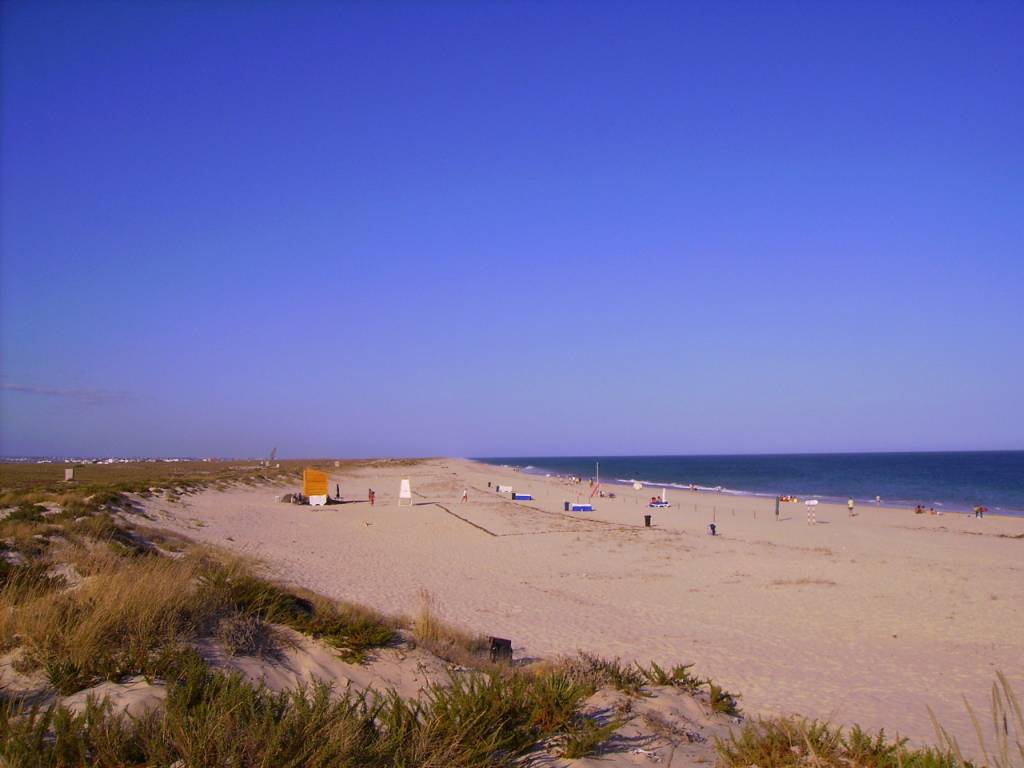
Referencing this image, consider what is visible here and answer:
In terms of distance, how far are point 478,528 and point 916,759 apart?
2220 centimetres

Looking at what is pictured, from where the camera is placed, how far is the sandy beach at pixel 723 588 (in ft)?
27.7

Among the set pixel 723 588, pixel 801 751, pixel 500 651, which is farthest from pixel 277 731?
pixel 723 588

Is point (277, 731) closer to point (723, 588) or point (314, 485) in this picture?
point (723, 588)

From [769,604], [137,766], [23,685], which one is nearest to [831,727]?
[137,766]

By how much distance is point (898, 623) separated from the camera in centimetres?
1158

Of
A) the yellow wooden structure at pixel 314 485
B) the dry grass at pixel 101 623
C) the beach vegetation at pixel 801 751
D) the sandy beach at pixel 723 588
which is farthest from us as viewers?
the yellow wooden structure at pixel 314 485

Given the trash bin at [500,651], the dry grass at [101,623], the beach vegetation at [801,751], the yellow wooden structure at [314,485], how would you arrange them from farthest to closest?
the yellow wooden structure at [314,485] < the trash bin at [500,651] < the dry grass at [101,623] < the beach vegetation at [801,751]

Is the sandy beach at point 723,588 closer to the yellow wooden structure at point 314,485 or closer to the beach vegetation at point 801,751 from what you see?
the beach vegetation at point 801,751

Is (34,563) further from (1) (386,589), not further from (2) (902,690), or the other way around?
(2) (902,690)

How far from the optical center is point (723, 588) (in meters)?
14.4

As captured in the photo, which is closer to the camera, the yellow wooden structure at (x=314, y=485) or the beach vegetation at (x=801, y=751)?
the beach vegetation at (x=801, y=751)

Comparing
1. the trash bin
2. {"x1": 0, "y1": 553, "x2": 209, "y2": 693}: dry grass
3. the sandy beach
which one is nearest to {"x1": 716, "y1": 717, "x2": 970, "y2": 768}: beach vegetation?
the sandy beach

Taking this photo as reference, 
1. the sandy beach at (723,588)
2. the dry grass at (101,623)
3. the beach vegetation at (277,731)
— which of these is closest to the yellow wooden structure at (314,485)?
the sandy beach at (723,588)

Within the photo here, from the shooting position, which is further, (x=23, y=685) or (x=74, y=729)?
(x=23, y=685)
